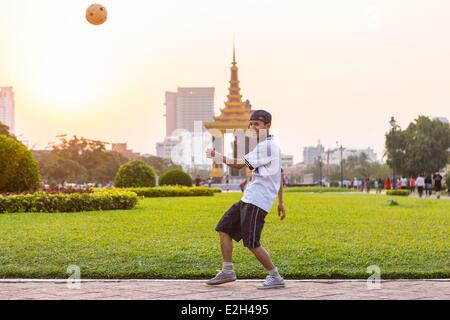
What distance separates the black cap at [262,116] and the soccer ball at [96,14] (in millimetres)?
4895

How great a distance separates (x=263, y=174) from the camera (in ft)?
25.0

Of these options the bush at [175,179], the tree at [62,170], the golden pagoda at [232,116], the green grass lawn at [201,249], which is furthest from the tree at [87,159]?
the green grass lawn at [201,249]

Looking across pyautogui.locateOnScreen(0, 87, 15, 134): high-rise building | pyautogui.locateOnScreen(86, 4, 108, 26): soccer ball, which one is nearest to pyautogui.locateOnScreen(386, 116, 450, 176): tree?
pyautogui.locateOnScreen(86, 4, 108, 26): soccer ball

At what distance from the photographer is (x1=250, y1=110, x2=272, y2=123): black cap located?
25.5 ft

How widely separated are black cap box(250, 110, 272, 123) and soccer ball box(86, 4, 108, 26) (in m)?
4.89

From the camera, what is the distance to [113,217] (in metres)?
18.6

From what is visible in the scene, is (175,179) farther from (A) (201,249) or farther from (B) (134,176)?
(A) (201,249)

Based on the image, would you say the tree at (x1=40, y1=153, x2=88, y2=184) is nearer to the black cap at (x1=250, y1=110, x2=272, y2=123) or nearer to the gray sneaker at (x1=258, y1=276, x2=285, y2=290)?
the black cap at (x1=250, y1=110, x2=272, y2=123)

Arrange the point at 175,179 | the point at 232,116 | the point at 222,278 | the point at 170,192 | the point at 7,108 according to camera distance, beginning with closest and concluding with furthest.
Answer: the point at 222,278, the point at 170,192, the point at 175,179, the point at 232,116, the point at 7,108

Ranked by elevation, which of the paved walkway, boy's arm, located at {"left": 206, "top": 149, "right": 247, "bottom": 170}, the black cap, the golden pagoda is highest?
the golden pagoda

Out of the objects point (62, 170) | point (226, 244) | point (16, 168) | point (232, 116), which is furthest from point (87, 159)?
point (226, 244)

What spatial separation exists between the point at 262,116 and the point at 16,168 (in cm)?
1851
